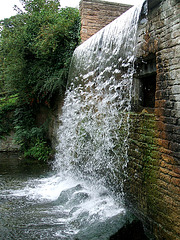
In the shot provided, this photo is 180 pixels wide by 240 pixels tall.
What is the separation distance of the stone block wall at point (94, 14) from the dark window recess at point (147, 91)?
402 centimetres

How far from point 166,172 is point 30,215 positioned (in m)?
2.49

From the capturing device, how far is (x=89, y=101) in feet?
20.1

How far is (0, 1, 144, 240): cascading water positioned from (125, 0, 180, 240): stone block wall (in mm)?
358

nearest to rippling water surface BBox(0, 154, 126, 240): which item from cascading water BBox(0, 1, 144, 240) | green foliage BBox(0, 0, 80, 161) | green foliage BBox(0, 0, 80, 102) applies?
cascading water BBox(0, 1, 144, 240)

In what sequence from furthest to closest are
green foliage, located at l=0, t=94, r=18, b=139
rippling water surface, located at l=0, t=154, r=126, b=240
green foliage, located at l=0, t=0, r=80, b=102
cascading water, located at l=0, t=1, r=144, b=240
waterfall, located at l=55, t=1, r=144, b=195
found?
1. green foliage, located at l=0, t=94, r=18, b=139
2. green foliage, located at l=0, t=0, r=80, b=102
3. waterfall, located at l=55, t=1, r=144, b=195
4. cascading water, located at l=0, t=1, r=144, b=240
5. rippling water surface, located at l=0, t=154, r=126, b=240

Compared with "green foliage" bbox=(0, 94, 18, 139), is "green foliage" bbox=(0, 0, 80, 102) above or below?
above

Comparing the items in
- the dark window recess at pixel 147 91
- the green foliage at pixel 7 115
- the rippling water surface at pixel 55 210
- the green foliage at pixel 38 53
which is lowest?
the rippling water surface at pixel 55 210

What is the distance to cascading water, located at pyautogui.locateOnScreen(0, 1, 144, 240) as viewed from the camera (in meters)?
3.82

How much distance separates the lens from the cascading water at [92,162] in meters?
3.82

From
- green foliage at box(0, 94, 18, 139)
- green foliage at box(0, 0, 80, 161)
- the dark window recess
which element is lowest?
green foliage at box(0, 94, 18, 139)

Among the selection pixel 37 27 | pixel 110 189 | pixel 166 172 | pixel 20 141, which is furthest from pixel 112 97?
pixel 20 141

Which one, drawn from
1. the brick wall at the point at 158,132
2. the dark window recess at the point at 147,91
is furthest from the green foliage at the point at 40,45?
the brick wall at the point at 158,132

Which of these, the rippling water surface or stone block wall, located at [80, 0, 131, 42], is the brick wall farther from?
stone block wall, located at [80, 0, 131, 42]

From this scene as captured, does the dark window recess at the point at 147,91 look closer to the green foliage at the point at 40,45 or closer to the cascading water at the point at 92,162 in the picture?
the cascading water at the point at 92,162
